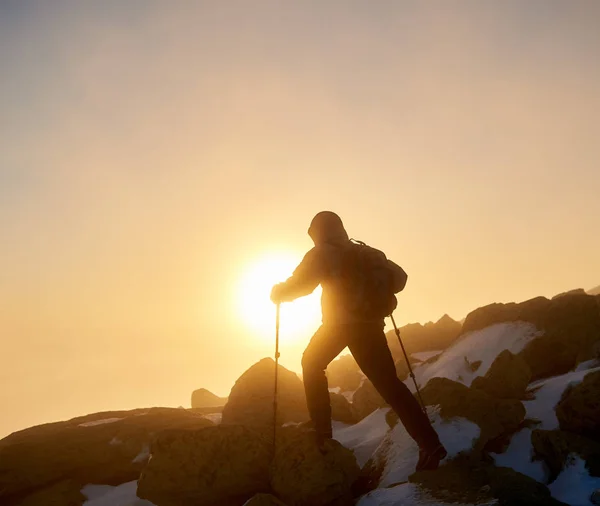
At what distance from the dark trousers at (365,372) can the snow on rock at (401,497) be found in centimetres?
76

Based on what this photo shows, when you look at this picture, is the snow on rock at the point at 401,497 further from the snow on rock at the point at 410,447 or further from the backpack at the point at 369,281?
the backpack at the point at 369,281

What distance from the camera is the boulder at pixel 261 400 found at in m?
12.0

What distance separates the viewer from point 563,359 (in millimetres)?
14453

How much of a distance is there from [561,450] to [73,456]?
11.1m

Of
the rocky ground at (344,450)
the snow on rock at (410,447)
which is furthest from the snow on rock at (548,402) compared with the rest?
the snow on rock at (410,447)

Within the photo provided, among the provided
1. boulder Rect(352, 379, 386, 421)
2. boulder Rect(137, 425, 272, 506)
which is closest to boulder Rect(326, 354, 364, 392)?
boulder Rect(352, 379, 386, 421)

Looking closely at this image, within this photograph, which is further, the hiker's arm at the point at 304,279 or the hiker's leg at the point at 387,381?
the hiker's arm at the point at 304,279

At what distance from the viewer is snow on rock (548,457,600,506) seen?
5793 mm

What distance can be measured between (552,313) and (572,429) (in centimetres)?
969

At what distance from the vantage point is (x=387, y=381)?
6.94m

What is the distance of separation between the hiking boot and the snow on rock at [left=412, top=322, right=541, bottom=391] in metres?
8.99

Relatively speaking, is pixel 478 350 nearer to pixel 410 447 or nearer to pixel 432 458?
pixel 410 447

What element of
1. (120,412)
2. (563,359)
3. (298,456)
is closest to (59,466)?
(120,412)

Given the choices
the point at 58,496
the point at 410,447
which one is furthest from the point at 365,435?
the point at 58,496
